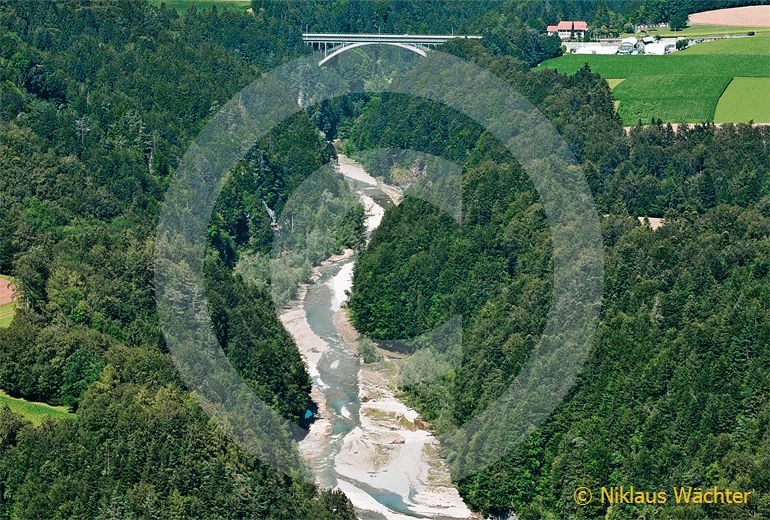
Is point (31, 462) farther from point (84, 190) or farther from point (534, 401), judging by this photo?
point (84, 190)

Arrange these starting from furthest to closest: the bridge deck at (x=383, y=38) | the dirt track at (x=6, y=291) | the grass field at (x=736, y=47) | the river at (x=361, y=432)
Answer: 1. the bridge deck at (x=383, y=38)
2. the grass field at (x=736, y=47)
3. the dirt track at (x=6, y=291)
4. the river at (x=361, y=432)

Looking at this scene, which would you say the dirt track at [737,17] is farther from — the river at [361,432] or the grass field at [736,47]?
the river at [361,432]

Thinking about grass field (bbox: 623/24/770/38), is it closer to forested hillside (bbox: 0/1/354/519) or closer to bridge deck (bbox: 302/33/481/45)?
bridge deck (bbox: 302/33/481/45)

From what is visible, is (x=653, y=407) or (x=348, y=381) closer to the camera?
(x=653, y=407)

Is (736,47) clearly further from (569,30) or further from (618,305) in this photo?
(618,305)

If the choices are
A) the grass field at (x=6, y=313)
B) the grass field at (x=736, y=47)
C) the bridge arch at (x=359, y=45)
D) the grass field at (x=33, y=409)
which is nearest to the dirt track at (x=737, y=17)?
the grass field at (x=736, y=47)

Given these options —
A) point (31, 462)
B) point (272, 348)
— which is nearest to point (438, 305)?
point (272, 348)

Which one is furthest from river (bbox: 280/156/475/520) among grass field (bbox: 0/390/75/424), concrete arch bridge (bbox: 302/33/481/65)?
concrete arch bridge (bbox: 302/33/481/65)
